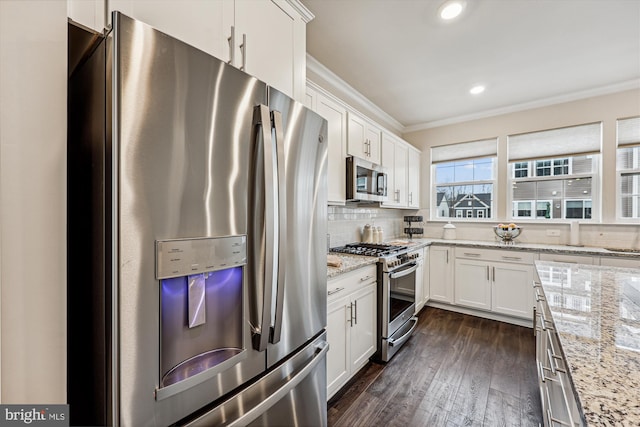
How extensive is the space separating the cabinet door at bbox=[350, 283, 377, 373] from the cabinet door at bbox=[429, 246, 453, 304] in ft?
5.85

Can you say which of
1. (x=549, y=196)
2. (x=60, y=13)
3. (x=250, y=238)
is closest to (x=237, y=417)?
(x=250, y=238)

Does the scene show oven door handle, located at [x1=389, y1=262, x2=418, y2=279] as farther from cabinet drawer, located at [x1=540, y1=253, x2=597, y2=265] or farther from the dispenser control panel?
the dispenser control panel

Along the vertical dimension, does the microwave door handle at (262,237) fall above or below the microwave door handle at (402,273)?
above

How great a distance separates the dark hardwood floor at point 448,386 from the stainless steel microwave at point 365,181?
1537 mm

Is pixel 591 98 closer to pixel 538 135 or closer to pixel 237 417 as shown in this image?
pixel 538 135

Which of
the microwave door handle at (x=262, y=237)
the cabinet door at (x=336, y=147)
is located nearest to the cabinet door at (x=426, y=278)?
the cabinet door at (x=336, y=147)

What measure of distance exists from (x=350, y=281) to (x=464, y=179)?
3151 mm

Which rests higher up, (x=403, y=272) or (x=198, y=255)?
(x=198, y=255)

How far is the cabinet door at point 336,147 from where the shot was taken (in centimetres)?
231

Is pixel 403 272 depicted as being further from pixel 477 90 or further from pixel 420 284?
pixel 477 90

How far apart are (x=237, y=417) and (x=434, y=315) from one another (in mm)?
3250

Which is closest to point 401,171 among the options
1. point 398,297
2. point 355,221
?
point 355,221

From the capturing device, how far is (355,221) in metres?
3.29

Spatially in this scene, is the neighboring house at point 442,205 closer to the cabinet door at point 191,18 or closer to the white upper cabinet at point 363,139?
the white upper cabinet at point 363,139
